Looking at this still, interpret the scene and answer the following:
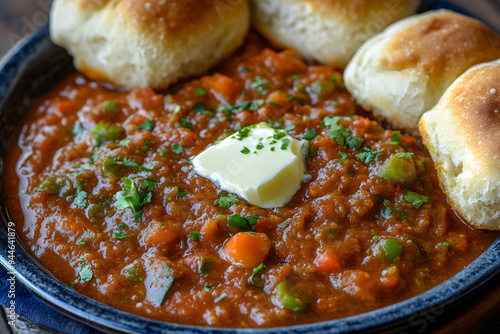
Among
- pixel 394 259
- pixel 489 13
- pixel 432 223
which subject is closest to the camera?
pixel 394 259

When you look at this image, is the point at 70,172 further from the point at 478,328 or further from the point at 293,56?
the point at 478,328

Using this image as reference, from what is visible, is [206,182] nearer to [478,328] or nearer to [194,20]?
[194,20]

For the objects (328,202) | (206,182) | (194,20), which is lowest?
(328,202)

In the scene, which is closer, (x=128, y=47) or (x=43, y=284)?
(x=43, y=284)

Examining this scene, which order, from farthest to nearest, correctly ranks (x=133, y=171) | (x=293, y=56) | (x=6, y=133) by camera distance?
(x=293, y=56), (x=6, y=133), (x=133, y=171)

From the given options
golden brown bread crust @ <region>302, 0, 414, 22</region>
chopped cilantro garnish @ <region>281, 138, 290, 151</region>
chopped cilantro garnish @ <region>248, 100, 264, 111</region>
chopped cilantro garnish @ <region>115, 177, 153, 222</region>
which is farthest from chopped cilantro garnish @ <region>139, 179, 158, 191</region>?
golden brown bread crust @ <region>302, 0, 414, 22</region>

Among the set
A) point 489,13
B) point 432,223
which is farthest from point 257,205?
point 489,13

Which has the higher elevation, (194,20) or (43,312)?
(194,20)
